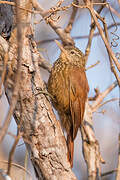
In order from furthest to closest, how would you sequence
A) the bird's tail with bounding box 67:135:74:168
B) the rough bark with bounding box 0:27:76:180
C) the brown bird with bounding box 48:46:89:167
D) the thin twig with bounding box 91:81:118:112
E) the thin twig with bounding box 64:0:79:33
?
the thin twig with bounding box 64:0:79:33 → the thin twig with bounding box 91:81:118:112 → the brown bird with bounding box 48:46:89:167 → the bird's tail with bounding box 67:135:74:168 → the rough bark with bounding box 0:27:76:180

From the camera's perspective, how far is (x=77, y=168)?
5.10 meters

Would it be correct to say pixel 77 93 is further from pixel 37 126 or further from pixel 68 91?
pixel 37 126

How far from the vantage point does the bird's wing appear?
12.0 ft

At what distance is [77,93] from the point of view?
12.2ft

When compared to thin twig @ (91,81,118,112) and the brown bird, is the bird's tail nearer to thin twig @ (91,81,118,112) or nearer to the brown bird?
the brown bird

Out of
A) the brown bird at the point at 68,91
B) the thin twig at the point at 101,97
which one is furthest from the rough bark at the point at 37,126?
the thin twig at the point at 101,97

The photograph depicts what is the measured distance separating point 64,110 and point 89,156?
1.92 ft

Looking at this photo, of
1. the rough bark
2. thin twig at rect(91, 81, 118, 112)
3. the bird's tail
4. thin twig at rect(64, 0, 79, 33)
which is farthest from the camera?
thin twig at rect(64, 0, 79, 33)

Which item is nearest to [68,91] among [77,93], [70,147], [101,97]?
[77,93]

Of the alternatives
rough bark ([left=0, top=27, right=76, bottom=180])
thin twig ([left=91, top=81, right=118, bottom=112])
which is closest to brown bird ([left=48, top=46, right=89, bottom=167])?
thin twig ([left=91, top=81, right=118, bottom=112])

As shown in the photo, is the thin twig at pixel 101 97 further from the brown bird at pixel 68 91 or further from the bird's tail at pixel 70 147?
the bird's tail at pixel 70 147

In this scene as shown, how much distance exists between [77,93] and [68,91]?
4.1 inches

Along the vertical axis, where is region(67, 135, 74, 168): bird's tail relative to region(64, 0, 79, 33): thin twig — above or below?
below

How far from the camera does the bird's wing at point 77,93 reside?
144 inches
